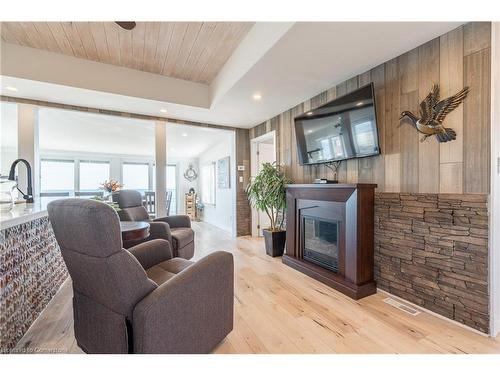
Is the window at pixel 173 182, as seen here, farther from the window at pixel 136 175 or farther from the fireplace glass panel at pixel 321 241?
the fireplace glass panel at pixel 321 241

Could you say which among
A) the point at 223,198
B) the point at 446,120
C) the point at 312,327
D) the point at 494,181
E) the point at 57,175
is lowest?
the point at 312,327

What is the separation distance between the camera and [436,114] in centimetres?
174

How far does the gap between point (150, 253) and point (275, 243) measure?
6.65 feet

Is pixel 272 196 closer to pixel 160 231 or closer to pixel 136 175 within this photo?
pixel 160 231

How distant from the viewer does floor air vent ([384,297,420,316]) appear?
71.5 inches

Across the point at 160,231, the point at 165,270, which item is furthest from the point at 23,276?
the point at 160,231

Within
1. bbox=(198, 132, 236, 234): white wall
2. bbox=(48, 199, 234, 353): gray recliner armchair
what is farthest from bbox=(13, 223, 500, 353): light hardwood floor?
bbox=(198, 132, 236, 234): white wall

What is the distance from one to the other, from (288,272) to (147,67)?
307cm

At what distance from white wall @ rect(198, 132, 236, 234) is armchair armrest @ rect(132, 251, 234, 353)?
3358 mm

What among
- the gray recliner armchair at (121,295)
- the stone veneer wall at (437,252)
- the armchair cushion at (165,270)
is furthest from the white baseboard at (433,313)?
the armchair cushion at (165,270)

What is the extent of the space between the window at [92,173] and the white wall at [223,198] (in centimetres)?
323

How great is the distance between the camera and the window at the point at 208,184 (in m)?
6.34

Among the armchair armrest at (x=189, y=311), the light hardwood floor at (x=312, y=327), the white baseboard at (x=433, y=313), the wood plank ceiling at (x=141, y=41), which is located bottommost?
the light hardwood floor at (x=312, y=327)
